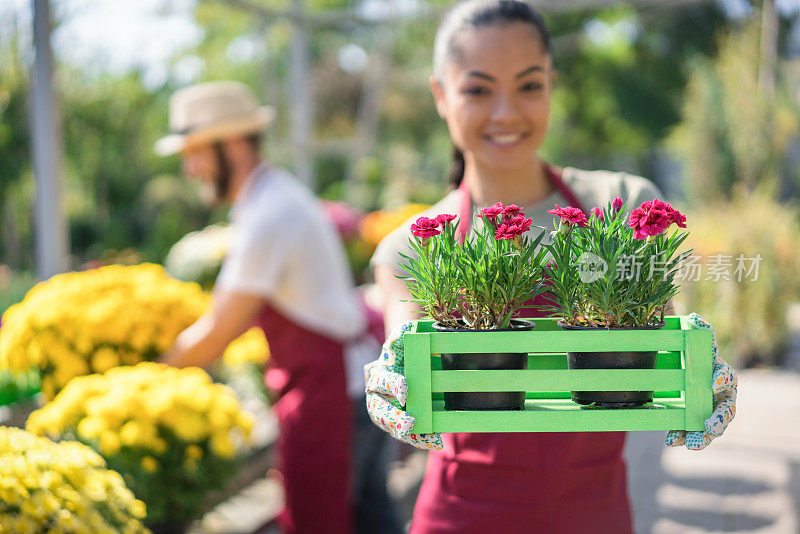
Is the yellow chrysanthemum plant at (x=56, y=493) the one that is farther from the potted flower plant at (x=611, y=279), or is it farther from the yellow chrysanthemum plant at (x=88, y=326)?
the yellow chrysanthemum plant at (x=88, y=326)

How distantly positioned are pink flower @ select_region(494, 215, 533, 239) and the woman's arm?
0.33 metres

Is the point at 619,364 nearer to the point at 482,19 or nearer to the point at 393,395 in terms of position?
the point at 393,395

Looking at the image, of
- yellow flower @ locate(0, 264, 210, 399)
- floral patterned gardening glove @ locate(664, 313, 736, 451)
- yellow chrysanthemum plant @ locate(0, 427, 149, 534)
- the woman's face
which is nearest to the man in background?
yellow flower @ locate(0, 264, 210, 399)

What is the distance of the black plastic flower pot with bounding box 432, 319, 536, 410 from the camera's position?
1090mm

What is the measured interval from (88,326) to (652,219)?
72.9 inches

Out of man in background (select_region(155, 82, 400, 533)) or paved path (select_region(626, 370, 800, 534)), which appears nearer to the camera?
man in background (select_region(155, 82, 400, 533))

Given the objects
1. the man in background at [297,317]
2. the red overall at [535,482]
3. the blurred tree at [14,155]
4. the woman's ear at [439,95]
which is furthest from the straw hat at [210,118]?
the red overall at [535,482]

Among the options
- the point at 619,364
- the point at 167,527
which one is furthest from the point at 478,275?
the point at 167,527

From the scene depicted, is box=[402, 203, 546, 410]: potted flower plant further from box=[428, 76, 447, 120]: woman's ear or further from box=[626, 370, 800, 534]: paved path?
box=[626, 370, 800, 534]: paved path

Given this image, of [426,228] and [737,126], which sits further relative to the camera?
[737,126]

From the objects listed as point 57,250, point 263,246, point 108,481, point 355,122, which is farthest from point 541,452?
point 355,122

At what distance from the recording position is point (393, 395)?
1.08 m

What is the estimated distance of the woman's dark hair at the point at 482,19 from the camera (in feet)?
4.40

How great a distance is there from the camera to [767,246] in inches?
251
